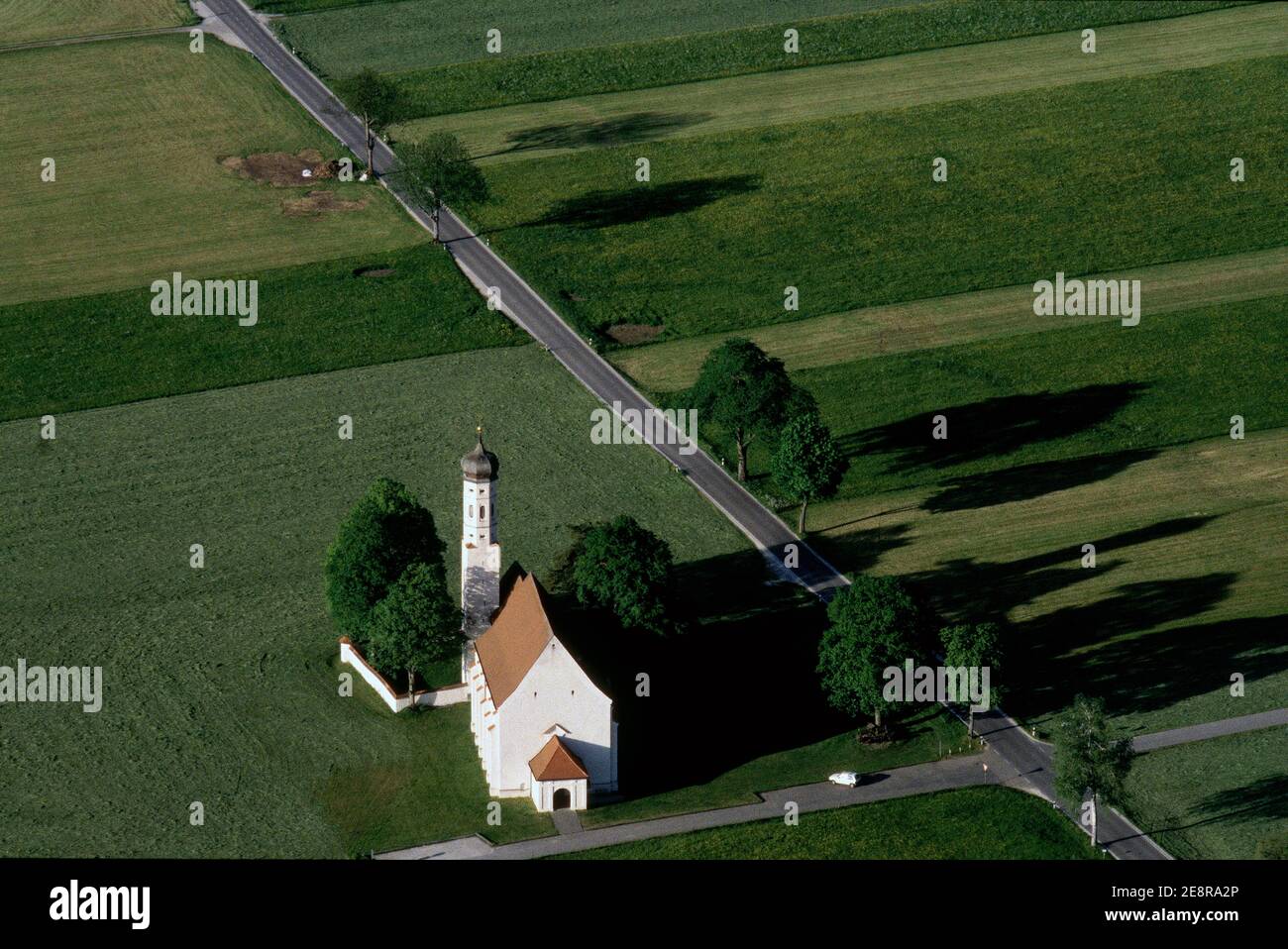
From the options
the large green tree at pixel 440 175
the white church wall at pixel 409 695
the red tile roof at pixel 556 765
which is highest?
the large green tree at pixel 440 175

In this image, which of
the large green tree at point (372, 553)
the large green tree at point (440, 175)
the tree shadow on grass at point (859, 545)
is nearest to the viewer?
the large green tree at point (372, 553)

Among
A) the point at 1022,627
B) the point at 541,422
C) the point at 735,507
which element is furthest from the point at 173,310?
the point at 1022,627

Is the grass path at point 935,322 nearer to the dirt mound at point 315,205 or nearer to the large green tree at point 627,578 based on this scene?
the dirt mound at point 315,205

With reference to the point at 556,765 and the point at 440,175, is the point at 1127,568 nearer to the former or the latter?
the point at 556,765

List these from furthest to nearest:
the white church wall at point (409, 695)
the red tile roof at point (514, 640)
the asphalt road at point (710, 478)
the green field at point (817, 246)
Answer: the green field at point (817, 246) < the white church wall at point (409, 695) < the asphalt road at point (710, 478) < the red tile roof at point (514, 640)

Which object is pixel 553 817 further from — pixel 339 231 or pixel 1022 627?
pixel 339 231

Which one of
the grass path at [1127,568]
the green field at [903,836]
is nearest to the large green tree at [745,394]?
the grass path at [1127,568]

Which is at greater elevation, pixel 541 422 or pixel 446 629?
pixel 541 422

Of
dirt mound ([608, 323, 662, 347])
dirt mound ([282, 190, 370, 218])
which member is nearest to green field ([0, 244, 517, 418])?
dirt mound ([608, 323, 662, 347])
